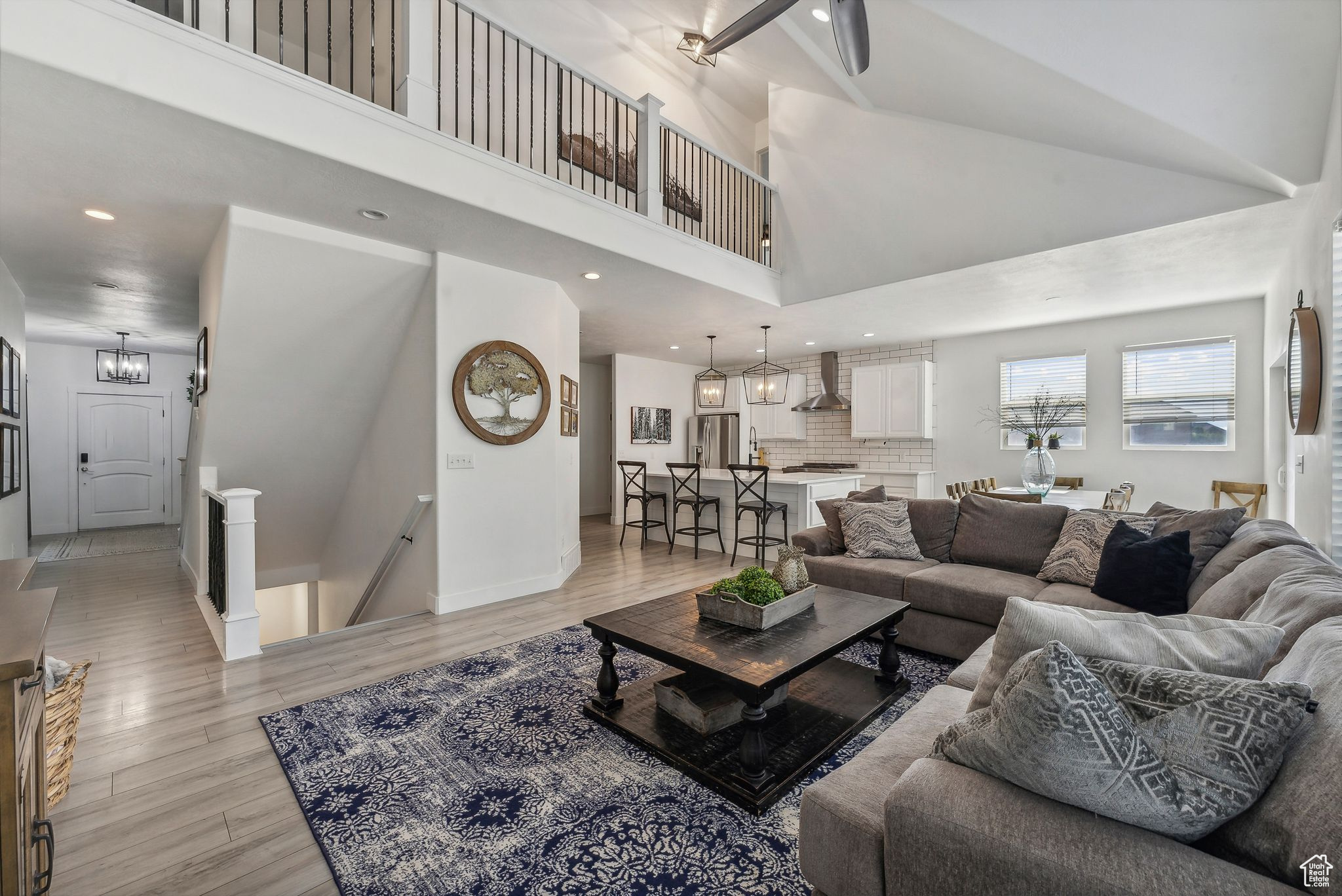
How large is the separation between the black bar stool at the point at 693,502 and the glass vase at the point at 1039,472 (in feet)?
9.60

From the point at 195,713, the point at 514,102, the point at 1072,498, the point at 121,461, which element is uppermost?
the point at 514,102

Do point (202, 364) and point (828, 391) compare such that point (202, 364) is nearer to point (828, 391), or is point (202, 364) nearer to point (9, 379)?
point (9, 379)

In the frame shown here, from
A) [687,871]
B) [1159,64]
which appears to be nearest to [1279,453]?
[1159,64]

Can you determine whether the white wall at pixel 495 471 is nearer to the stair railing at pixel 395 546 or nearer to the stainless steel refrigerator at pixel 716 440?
the stair railing at pixel 395 546

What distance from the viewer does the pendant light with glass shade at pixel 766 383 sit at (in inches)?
263

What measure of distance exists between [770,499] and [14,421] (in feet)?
23.3

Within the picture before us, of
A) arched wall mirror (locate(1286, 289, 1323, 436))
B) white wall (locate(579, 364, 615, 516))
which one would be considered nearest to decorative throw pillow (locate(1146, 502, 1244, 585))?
arched wall mirror (locate(1286, 289, 1323, 436))

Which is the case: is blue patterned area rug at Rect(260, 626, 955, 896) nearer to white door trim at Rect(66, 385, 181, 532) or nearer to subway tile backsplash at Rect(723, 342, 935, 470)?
subway tile backsplash at Rect(723, 342, 935, 470)

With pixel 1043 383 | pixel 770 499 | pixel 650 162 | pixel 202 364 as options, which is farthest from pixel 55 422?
pixel 1043 383

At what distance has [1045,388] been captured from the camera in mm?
6609

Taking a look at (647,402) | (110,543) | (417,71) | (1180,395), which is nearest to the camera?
(417,71)

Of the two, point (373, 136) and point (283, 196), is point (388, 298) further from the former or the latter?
point (373, 136)

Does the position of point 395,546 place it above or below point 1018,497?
below

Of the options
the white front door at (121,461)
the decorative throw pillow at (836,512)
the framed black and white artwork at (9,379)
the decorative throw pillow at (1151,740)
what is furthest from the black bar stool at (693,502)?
the white front door at (121,461)
